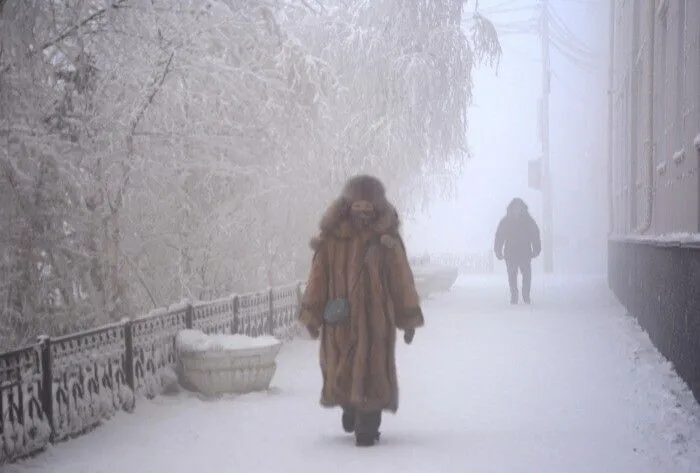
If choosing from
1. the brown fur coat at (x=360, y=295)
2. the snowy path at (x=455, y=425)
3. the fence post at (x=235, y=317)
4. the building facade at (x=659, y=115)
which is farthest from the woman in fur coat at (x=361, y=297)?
the fence post at (x=235, y=317)

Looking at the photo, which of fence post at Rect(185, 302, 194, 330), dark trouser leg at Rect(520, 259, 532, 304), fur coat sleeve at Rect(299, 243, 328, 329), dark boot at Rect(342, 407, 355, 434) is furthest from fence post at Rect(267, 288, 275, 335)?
dark trouser leg at Rect(520, 259, 532, 304)

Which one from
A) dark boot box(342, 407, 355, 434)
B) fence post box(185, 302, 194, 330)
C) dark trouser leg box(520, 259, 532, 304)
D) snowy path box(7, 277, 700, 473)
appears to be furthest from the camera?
dark trouser leg box(520, 259, 532, 304)

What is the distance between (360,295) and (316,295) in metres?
0.33

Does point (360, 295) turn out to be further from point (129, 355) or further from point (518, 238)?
point (518, 238)

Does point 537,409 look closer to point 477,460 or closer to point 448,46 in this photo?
point 477,460

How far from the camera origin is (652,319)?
11.7 m

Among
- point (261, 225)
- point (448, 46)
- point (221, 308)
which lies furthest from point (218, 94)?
point (448, 46)

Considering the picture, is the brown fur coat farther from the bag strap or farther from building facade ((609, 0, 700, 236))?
building facade ((609, 0, 700, 236))

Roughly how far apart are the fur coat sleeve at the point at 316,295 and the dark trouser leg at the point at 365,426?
0.74 metres

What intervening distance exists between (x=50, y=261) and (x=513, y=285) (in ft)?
39.2

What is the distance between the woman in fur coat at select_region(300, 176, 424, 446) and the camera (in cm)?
648

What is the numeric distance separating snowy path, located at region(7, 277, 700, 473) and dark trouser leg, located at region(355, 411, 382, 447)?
11cm

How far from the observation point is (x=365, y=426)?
21.2ft

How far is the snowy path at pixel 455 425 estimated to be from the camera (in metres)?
6.04
